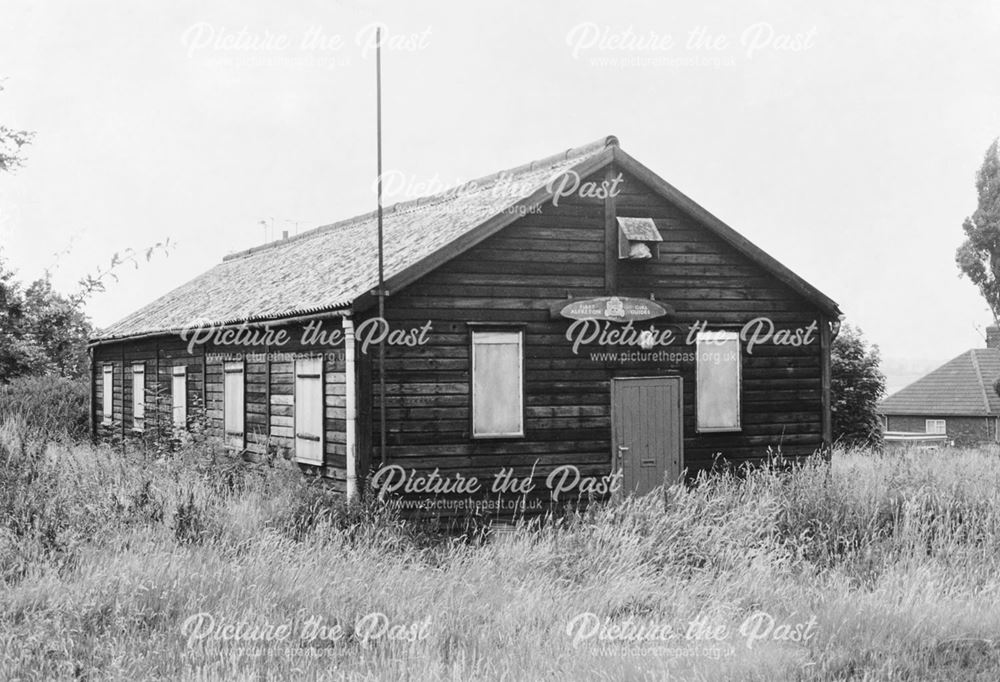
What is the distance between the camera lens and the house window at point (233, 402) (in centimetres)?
1977

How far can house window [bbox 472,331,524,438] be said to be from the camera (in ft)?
52.6

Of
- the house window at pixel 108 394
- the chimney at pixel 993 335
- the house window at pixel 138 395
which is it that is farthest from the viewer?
the chimney at pixel 993 335

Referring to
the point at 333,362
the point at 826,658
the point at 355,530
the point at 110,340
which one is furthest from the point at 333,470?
the point at 110,340

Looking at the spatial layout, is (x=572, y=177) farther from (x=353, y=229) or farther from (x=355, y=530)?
(x=353, y=229)

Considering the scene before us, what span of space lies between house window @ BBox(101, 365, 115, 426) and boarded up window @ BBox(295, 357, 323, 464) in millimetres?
12089

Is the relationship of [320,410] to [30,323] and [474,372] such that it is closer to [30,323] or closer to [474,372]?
[474,372]

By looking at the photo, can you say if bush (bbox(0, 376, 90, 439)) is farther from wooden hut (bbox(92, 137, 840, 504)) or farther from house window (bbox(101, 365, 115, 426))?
wooden hut (bbox(92, 137, 840, 504))

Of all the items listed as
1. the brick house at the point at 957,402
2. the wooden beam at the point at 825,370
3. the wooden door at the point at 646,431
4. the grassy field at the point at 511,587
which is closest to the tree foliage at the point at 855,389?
the wooden beam at the point at 825,370

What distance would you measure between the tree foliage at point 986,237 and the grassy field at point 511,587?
69.6 ft

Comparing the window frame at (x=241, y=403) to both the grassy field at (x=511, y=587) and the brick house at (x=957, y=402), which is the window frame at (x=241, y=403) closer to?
the grassy field at (x=511, y=587)

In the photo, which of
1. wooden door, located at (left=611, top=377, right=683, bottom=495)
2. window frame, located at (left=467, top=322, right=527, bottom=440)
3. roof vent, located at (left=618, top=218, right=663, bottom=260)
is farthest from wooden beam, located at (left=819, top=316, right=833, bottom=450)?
window frame, located at (left=467, top=322, right=527, bottom=440)

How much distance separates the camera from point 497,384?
16.1 meters

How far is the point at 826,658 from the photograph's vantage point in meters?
8.82

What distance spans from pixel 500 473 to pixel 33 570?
7066mm
